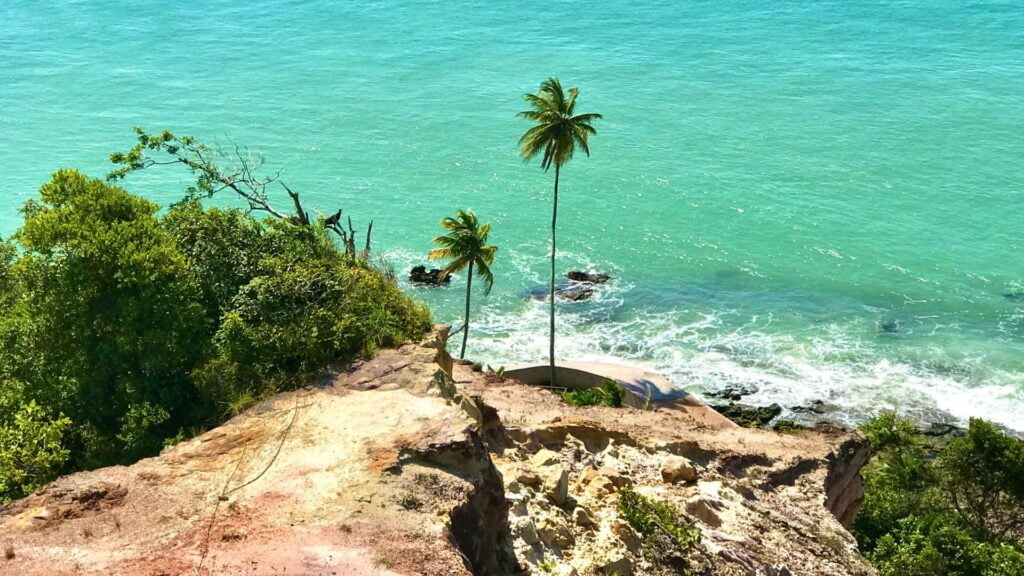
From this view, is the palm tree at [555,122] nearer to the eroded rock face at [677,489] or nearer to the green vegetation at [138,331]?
the eroded rock face at [677,489]

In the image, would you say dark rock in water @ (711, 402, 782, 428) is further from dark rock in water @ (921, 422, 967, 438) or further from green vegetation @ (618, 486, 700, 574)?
green vegetation @ (618, 486, 700, 574)

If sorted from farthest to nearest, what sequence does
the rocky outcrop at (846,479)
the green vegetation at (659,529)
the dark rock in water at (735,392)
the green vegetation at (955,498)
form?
the dark rock in water at (735,392) < the green vegetation at (955,498) < the rocky outcrop at (846,479) < the green vegetation at (659,529)

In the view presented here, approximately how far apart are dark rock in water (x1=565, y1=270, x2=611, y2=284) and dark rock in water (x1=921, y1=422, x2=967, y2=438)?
23.7 m

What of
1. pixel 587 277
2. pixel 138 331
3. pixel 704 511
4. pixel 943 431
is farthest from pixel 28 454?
pixel 587 277

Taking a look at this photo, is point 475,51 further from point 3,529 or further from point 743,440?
point 3,529

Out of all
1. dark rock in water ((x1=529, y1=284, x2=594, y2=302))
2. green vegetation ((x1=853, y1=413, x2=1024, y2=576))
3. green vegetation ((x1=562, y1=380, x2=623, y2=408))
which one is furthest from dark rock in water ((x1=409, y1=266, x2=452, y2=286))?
green vegetation ((x1=853, y1=413, x2=1024, y2=576))

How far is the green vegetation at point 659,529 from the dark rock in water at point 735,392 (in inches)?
1133

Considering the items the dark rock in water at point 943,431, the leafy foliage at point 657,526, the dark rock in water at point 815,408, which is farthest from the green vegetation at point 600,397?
the dark rock in water at point 943,431

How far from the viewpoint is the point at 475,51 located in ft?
362

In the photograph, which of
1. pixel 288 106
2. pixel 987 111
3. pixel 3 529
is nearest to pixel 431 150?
pixel 288 106

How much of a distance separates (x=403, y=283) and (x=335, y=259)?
3141 cm

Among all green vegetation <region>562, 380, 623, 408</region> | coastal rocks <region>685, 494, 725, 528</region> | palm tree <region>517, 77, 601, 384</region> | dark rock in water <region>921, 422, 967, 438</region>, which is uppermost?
palm tree <region>517, 77, 601, 384</region>

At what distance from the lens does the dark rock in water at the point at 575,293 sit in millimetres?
62750

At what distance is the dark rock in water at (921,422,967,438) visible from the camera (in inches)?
1938
